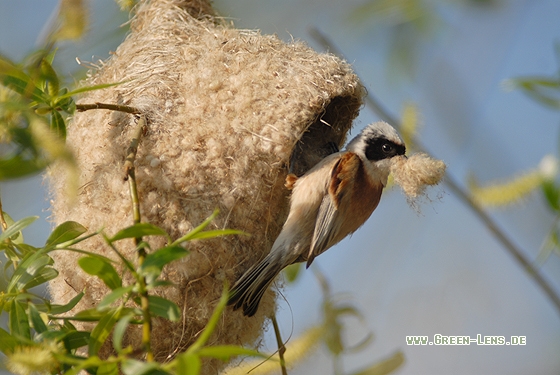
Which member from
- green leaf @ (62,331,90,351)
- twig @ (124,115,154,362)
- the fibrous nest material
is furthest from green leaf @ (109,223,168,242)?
the fibrous nest material

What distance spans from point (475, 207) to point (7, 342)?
61.6 inches

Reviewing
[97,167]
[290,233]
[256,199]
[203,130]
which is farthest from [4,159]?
[290,233]

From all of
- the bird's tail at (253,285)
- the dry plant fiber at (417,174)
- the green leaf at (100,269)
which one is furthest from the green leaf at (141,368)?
the dry plant fiber at (417,174)

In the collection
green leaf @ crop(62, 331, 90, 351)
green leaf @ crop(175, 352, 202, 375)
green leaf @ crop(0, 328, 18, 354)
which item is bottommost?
green leaf @ crop(0, 328, 18, 354)

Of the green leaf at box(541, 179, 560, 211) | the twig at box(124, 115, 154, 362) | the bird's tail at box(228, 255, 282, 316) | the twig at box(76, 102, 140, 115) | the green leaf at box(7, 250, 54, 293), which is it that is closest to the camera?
the green leaf at box(541, 179, 560, 211)

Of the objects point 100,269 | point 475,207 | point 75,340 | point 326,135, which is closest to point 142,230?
point 100,269

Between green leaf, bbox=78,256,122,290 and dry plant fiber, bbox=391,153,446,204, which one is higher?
dry plant fiber, bbox=391,153,446,204

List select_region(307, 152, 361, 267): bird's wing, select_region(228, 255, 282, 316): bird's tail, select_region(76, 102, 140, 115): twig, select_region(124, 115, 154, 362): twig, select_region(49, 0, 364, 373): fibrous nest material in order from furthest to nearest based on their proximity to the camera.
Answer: select_region(307, 152, 361, 267): bird's wing
select_region(228, 255, 282, 316): bird's tail
select_region(49, 0, 364, 373): fibrous nest material
select_region(76, 102, 140, 115): twig
select_region(124, 115, 154, 362): twig

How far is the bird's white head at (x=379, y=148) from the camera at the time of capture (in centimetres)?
256

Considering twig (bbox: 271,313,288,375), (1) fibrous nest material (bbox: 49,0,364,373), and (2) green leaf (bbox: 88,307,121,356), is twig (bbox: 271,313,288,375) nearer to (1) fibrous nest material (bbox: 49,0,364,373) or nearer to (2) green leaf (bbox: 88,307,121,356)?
(1) fibrous nest material (bbox: 49,0,364,373)

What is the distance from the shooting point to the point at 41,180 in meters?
2.51

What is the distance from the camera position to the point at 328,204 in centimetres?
244

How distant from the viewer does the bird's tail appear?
222 centimetres

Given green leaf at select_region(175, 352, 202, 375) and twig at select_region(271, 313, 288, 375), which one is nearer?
green leaf at select_region(175, 352, 202, 375)
